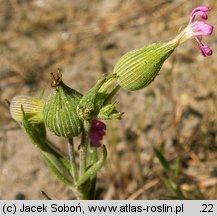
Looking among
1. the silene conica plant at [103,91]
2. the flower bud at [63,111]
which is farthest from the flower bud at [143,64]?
the flower bud at [63,111]

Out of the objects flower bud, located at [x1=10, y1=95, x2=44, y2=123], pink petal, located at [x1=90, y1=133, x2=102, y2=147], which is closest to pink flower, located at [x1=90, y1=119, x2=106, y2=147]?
pink petal, located at [x1=90, y1=133, x2=102, y2=147]

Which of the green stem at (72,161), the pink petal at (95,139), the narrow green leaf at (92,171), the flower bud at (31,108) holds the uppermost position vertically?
the flower bud at (31,108)

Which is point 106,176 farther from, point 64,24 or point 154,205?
point 64,24

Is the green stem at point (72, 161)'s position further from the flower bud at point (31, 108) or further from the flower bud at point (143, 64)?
the flower bud at point (143, 64)

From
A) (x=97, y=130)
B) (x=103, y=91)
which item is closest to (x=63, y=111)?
(x=103, y=91)

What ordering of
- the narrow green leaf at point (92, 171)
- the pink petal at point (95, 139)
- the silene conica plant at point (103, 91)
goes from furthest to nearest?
the pink petal at point (95, 139) → the narrow green leaf at point (92, 171) → the silene conica plant at point (103, 91)

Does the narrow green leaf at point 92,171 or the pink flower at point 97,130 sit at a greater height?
the pink flower at point 97,130
